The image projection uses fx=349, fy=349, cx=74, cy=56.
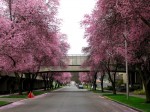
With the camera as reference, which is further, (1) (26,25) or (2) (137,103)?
(2) (137,103)

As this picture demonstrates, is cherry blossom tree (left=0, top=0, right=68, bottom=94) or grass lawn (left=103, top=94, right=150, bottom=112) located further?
cherry blossom tree (left=0, top=0, right=68, bottom=94)

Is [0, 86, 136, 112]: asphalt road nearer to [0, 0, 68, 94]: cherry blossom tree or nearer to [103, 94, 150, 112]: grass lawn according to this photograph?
[103, 94, 150, 112]: grass lawn

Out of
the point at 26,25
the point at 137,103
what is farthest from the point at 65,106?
the point at 26,25

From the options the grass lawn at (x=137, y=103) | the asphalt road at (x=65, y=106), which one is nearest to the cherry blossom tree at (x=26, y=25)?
the asphalt road at (x=65, y=106)

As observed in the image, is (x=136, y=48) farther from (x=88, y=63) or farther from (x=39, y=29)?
(x=88, y=63)

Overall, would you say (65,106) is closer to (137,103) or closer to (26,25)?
(137,103)

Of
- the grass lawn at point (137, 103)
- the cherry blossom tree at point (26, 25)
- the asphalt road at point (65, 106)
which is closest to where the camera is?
the asphalt road at point (65, 106)

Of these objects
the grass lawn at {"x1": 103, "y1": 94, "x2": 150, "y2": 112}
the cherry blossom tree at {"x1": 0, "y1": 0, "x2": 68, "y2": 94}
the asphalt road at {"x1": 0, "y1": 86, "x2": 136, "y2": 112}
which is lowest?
the asphalt road at {"x1": 0, "y1": 86, "x2": 136, "y2": 112}

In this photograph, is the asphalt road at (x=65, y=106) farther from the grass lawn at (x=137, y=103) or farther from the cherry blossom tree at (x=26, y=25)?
the cherry blossom tree at (x=26, y=25)

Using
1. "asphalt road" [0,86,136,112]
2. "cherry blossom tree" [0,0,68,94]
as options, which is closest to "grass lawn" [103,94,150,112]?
"asphalt road" [0,86,136,112]

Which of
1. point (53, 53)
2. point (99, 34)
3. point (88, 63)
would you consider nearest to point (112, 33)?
point (99, 34)

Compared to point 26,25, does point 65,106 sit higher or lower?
lower

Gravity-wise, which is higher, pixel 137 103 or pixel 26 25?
pixel 26 25

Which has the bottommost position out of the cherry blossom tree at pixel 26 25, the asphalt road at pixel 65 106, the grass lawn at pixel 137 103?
the asphalt road at pixel 65 106
